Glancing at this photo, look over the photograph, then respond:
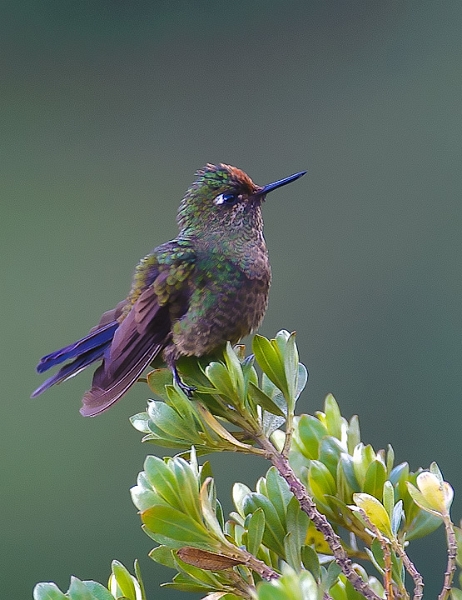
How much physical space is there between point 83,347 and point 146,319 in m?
0.15

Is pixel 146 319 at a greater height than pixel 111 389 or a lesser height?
greater

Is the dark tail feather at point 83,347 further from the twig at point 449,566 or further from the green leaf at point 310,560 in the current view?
the twig at point 449,566

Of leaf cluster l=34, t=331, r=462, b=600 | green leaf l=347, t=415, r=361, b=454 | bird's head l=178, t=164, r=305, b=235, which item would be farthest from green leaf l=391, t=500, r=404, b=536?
bird's head l=178, t=164, r=305, b=235

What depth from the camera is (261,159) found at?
331 inches

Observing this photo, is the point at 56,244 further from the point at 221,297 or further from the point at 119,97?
the point at 221,297

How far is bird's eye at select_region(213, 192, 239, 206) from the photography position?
2.02 m

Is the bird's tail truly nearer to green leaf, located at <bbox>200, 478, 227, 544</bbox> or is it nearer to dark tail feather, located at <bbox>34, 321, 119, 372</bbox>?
dark tail feather, located at <bbox>34, 321, 119, 372</bbox>

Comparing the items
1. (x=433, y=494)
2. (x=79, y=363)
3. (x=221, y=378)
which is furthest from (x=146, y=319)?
(x=433, y=494)

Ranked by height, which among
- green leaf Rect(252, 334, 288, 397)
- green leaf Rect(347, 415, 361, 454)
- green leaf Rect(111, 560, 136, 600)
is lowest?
green leaf Rect(111, 560, 136, 600)

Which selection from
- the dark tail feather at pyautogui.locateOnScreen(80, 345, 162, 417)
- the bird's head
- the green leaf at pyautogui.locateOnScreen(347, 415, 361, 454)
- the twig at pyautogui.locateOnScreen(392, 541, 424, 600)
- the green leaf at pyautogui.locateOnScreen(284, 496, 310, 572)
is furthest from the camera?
the bird's head

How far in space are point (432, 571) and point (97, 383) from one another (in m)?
5.61

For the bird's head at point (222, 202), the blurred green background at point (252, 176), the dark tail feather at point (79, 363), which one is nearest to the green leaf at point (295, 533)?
the dark tail feather at point (79, 363)

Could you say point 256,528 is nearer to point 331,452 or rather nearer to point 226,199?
point 331,452

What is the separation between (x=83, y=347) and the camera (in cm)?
179
